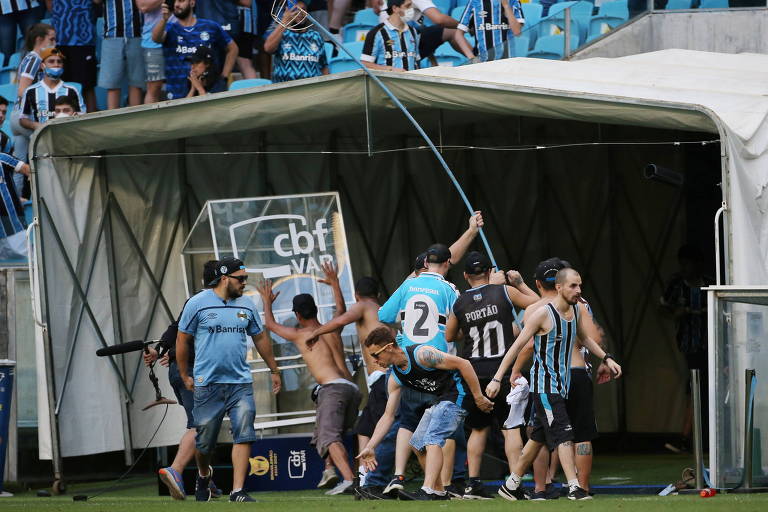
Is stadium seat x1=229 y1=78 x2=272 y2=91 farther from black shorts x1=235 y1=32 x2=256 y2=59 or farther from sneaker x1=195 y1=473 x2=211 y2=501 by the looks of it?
sneaker x1=195 y1=473 x2=211 y2=501

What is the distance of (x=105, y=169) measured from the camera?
13.6 metres

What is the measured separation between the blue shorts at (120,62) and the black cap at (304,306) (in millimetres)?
3456

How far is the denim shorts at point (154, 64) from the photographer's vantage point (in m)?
14.5

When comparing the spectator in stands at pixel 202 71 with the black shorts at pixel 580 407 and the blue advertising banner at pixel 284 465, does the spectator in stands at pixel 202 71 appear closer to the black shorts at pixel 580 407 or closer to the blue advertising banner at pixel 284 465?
the blue advertising banner at pixel 284 465

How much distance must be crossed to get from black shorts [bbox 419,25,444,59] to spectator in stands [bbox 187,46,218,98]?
2.25m

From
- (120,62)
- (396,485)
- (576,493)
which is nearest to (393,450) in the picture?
(396,485)

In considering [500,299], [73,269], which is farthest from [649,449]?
[73,269]

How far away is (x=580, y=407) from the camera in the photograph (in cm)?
989

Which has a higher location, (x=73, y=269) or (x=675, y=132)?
(x=675, y=132)

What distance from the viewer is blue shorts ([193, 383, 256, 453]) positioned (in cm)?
1060

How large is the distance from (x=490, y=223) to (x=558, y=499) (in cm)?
662

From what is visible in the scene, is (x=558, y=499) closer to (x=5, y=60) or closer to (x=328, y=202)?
(x=328, y=202)

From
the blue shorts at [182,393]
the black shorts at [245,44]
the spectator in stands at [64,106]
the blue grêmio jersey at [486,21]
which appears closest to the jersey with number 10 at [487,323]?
the blue shorts at [182,393]

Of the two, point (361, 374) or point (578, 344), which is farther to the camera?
point (361, 374)
